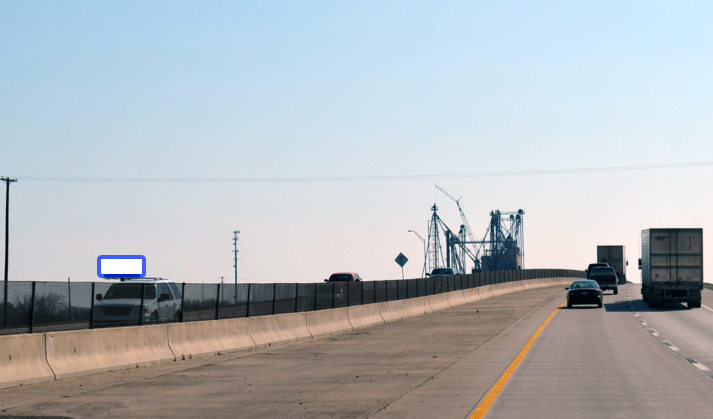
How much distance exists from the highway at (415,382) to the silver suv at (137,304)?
141 centimetres

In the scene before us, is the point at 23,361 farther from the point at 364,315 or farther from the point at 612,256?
the point at 612,256

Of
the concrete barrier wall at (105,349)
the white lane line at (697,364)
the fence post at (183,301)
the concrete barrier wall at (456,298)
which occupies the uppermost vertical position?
the fence post at (183,301)

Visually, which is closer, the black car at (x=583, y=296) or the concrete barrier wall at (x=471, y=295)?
the black car at (x=583, y=296)

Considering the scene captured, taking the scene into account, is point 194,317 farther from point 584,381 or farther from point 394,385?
point 584,381

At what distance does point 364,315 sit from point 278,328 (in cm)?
793

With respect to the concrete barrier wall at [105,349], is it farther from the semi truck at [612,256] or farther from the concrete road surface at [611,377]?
the semi truck at [612,256]

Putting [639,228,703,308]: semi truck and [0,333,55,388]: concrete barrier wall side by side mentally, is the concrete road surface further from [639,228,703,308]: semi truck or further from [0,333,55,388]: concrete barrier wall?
[639,228,703,308]: semi truck

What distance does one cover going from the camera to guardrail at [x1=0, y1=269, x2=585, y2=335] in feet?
49.3

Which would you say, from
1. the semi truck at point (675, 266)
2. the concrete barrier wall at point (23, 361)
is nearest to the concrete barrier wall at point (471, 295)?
the semi truck at point (675, 266)

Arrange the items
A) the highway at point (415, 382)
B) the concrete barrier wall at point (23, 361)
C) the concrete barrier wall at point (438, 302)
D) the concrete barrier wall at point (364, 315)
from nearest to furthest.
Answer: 1. the highway at point (415, 382)
2. the concrete barrier wall at point (23, 361)
3. the concrete barrier wall at point (364, 315)
4. the concrete barrier wall at point (438, 302)

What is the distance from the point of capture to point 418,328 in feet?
98.2

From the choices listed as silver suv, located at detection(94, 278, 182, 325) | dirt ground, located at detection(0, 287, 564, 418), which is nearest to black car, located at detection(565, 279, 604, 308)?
dirt ground, located at detection(0, 287, 564, 418)

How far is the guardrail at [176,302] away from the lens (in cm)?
1503

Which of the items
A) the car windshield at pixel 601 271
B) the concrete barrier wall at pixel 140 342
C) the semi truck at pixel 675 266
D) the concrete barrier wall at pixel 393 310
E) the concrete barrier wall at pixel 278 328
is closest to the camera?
the concrete barrier wall at pixel 140 342
